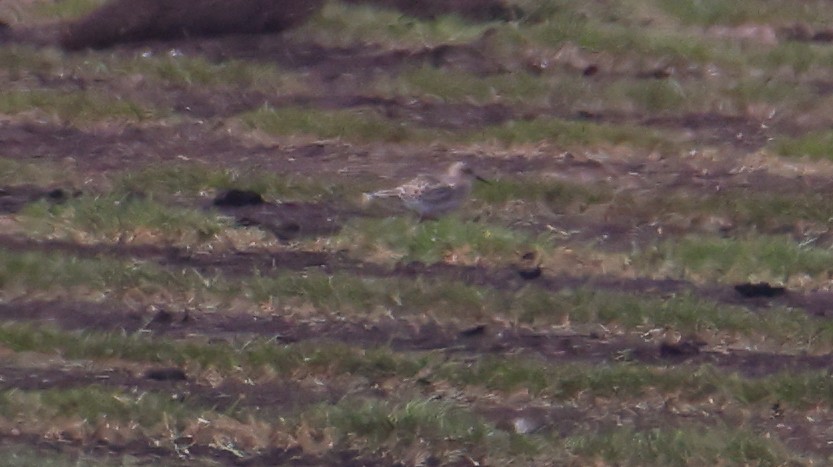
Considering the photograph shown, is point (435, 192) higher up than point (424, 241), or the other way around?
point (435, 192)

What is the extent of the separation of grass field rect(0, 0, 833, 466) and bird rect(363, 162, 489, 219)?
48 mm

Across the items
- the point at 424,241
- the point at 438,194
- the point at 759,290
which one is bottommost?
the point at 759,290

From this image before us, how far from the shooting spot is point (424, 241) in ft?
10.6

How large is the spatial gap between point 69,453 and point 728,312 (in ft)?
8.58

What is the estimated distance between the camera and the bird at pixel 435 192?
323 centimetres

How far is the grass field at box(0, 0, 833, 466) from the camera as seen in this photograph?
3.17m

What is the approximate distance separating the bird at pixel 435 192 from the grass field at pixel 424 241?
0.05 m

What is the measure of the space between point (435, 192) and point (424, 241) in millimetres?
197

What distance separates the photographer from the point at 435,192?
10.6 feet

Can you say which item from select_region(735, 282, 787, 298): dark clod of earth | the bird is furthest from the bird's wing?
select_region(735, 282, 787, 298): dark clod of earth

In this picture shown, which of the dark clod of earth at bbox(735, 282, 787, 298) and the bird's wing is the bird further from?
the dark clod of earth at bbox(735, 282, 787, 298)

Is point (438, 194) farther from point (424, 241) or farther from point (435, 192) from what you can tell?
point (424, 241)

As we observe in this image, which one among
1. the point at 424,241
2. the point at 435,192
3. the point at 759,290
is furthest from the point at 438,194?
the point at 759,290

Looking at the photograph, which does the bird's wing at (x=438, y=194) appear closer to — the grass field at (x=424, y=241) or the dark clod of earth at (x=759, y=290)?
the grass field at (x=424, y=241)
